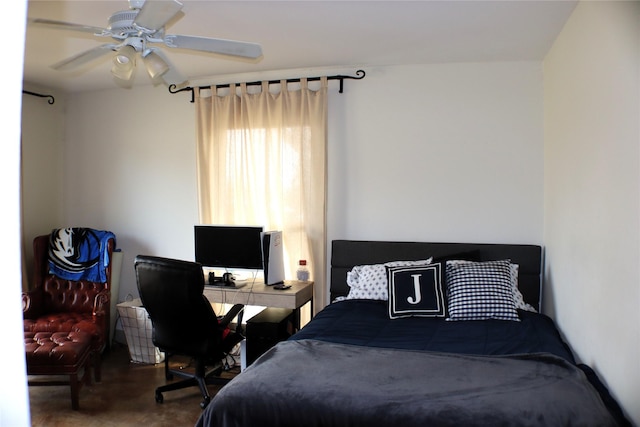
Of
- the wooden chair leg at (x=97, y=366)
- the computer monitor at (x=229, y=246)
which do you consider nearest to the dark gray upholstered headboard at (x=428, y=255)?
the computer monitor at (x=229, y=246)

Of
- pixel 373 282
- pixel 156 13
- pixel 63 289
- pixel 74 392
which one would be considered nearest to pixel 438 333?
pixel 373 282

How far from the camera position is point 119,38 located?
2.18 meters

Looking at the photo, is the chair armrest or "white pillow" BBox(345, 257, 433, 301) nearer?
"white pillow" BBox(345, 257, 433, 301)

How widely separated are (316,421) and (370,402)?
220 millimetres

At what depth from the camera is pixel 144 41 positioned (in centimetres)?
221

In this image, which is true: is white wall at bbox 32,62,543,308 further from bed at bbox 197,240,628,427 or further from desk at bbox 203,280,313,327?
desk at bbox 203,280,313,327

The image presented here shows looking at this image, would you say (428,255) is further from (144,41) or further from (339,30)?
(144,41)

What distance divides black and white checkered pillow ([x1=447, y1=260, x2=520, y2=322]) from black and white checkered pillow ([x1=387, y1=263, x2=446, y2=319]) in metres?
0.09

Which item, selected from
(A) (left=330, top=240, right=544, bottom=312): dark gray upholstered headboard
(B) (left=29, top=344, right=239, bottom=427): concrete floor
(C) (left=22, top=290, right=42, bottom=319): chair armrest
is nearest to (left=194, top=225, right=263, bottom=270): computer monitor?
(A) (left=330, top=240, right=544, bottom=312): dark gray upholstered headboard

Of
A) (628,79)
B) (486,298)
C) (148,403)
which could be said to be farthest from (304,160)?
(628,79)

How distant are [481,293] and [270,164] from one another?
2.06 meters

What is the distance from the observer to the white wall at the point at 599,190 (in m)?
1.84

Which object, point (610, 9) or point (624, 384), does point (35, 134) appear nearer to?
point (610, 9)

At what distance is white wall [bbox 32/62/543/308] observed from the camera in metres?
3.58
